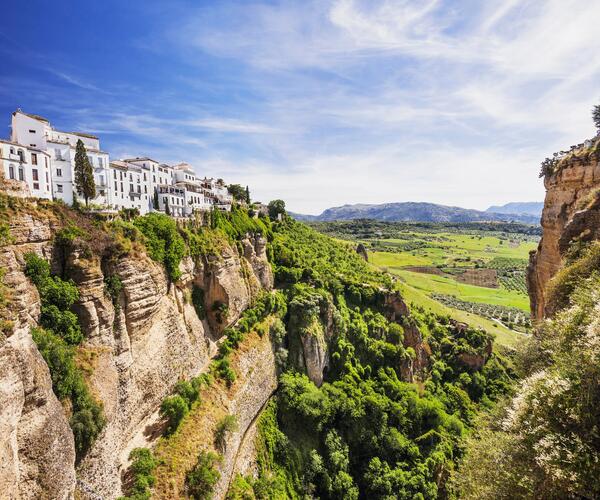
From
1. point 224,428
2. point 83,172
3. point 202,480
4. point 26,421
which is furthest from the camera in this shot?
point 83,172

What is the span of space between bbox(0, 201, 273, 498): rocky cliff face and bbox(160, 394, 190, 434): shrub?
161 cm

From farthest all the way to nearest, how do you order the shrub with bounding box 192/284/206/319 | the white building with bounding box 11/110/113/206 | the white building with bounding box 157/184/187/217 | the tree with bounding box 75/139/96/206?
the white building with bounding box 157/184/187/217 → the shrub with bounding box 192/284/206/319 → the white building with bounding box 11/110/113/206 → the tree with bounding box 75/139/96/206

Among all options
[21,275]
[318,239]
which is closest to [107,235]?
[21,275]

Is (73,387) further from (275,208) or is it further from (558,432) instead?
(275,208)

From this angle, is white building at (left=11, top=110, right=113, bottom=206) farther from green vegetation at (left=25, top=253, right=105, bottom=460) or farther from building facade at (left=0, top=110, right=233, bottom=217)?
green vegetation at (left=25, top=253, right=105, bottom=460)

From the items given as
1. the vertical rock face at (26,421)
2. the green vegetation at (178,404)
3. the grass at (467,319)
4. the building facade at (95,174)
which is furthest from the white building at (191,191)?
the grass at (467,319)

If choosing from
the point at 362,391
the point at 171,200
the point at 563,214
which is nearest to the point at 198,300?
the point at 171,200

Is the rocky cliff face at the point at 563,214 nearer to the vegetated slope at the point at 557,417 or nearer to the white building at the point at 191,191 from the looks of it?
the vegetated slope at the point at 557,417

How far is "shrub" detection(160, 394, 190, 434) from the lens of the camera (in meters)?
29.8

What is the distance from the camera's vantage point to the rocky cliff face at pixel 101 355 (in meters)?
17.4

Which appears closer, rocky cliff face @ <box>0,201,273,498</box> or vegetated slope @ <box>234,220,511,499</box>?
rocky cliff face @ <box>0,201,273,498</box>

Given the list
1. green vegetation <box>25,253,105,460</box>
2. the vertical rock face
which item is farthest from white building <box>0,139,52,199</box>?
the vertical rock face

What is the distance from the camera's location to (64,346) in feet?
74.3

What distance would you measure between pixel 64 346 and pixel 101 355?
293 cm
